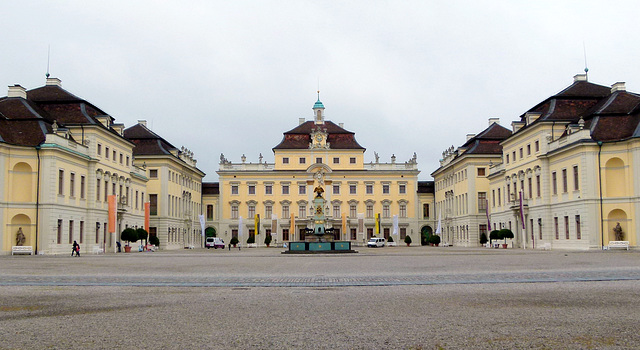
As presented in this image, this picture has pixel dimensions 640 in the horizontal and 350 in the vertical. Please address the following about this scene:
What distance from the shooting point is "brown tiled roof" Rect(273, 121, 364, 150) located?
91688 millimetres

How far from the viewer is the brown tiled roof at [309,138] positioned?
9169cm

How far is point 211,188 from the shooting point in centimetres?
9531

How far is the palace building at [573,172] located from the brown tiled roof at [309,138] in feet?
88.0

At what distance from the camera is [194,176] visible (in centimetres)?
8850

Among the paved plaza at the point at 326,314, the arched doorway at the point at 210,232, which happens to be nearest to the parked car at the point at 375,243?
the arched doorway at the point at 210,232

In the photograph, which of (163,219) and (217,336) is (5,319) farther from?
(163,219)

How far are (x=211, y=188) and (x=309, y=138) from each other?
16.2 m

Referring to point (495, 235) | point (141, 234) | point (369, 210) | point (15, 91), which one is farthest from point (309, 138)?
point (15, 91)

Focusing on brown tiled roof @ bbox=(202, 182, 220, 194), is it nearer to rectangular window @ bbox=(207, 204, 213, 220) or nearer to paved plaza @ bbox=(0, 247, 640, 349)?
rectangular window @ bbox=(207, 204, 213, 220)

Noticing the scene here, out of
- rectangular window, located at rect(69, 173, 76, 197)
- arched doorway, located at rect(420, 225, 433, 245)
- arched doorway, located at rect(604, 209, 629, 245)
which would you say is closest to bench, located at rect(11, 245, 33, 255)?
rectangular window, located at rect(69, 173, 76, 197)

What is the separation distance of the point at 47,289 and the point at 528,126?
45894mm

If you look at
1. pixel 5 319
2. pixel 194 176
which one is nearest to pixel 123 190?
pixel 194 176

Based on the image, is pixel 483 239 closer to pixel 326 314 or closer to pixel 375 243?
pixel 375 243

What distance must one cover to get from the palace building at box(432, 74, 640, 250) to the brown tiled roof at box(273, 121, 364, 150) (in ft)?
88.0
